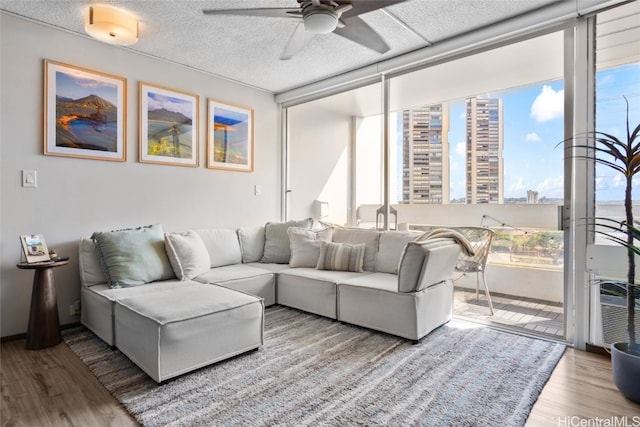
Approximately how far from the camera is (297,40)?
2.48 m

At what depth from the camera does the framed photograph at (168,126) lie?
3.35 m

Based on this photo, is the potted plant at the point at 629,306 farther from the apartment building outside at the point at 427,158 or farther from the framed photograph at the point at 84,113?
the framed photograph at the point at 84,113

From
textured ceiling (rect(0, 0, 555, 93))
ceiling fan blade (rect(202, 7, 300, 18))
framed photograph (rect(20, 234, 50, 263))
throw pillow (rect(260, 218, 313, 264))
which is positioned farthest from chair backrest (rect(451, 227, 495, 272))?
framed photograph (rect(20, 234, 50, 263))

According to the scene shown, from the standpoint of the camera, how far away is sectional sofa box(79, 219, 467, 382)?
210 centimetres

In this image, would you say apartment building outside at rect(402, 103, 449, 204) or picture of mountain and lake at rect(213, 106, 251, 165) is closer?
picture of mountain and lake at rect(213, 106, 251, 165)

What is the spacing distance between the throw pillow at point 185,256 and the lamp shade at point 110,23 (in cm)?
165

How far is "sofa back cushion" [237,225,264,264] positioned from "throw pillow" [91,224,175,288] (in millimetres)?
1005

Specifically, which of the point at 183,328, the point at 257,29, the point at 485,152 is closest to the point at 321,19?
the point at 257,29

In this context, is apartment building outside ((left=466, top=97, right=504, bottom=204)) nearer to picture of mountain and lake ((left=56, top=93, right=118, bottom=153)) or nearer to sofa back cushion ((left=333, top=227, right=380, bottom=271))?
sofa back cushion ((left=333, top=227, right=380, bottom=271))

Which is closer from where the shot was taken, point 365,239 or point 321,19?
point 321,19

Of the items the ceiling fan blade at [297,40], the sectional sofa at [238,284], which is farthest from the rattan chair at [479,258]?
the ceiling fan blade at [297,40]

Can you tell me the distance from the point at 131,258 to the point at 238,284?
2.98ft

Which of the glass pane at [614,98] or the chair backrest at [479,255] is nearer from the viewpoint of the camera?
the glass pane at [614,98]

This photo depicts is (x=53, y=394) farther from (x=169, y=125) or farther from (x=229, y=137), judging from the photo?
(x=229, y=137)
